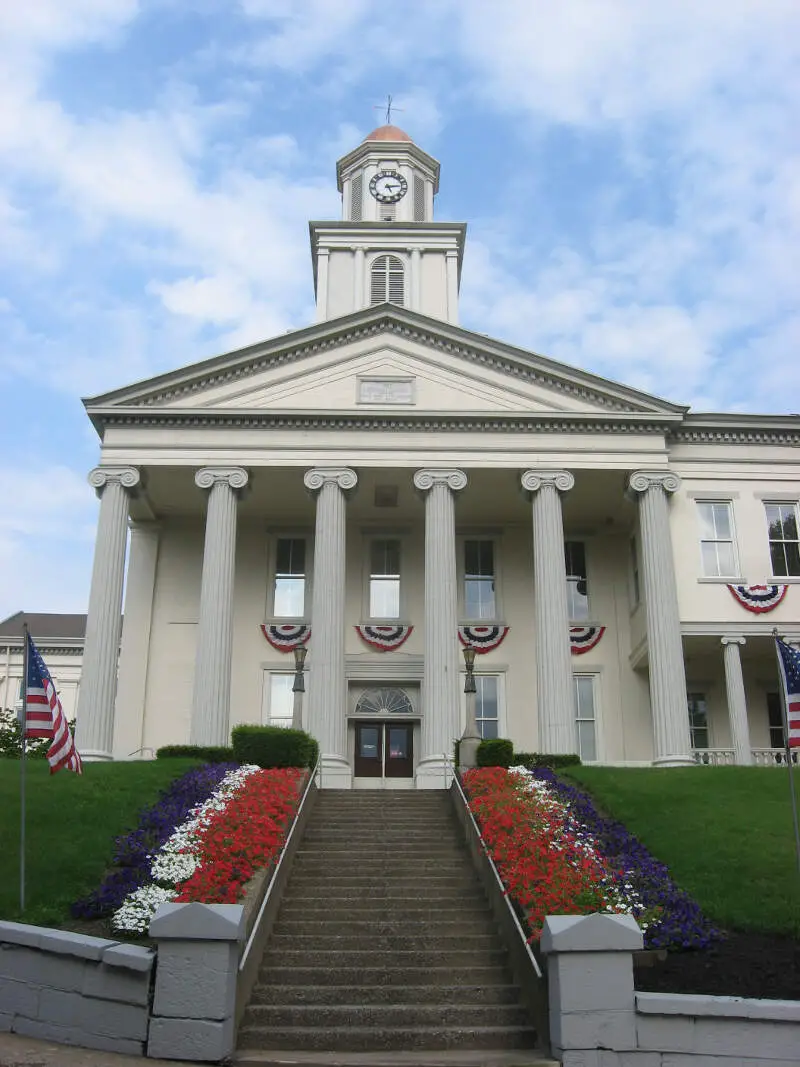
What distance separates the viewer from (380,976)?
39.9 feet

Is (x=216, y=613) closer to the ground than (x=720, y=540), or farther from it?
closer to the ground

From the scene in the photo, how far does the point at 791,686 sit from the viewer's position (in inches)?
591

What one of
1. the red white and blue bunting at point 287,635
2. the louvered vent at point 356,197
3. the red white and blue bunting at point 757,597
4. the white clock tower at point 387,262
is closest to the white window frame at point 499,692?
the red white and blue bunting at point 287,635

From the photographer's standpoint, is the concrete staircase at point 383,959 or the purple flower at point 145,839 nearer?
the concrete staircase at point 383,959

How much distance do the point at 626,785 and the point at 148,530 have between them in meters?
17.1

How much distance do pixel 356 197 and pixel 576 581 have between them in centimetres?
1731

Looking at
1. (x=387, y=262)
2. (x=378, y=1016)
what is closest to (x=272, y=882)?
(x=378, y=1016)

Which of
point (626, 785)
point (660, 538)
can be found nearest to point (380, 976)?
point (626, 785)

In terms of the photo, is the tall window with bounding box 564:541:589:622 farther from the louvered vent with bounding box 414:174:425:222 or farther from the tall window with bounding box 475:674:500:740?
the louvered vent with bounding box 414:174:425:222

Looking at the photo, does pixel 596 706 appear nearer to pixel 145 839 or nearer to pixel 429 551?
pixel 429 551

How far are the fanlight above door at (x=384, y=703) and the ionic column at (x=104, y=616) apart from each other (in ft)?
24.7

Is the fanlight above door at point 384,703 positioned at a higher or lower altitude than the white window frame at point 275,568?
lower

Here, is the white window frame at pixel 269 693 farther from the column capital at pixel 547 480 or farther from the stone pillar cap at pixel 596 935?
the stone pillar cap at pixel 596 935

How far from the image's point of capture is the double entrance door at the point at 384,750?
3109 cm
